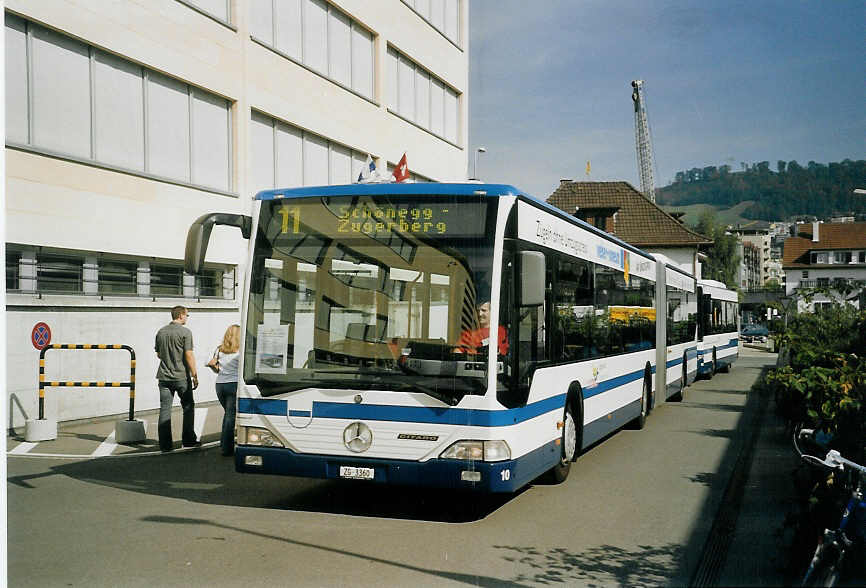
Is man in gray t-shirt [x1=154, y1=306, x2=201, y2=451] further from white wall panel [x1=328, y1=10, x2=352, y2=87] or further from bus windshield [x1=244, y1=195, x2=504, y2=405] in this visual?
white wall panel [x1=328, y1=10, x2=352, y2=87]

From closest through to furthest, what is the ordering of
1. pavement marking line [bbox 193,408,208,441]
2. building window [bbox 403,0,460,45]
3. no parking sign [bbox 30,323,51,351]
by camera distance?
no parking sign [bbox 30,323,51,351], pavement marking line [bbox 193,408,208,441], building window [bbox 403,0,460,45]

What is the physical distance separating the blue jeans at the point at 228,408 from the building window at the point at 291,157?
9.48 metres

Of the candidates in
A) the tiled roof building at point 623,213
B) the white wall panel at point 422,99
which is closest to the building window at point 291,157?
the white wall panel at point 422,99

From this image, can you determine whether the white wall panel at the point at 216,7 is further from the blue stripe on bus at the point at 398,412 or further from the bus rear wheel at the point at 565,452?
the blue stripe on bus at the point at 398,412

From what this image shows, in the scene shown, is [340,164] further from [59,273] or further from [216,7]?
[59,273]

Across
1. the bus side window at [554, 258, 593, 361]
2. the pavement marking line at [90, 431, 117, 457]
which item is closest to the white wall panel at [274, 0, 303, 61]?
the pavement marking line at [90, 431, 117, 457]

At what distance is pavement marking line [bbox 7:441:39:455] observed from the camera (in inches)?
466

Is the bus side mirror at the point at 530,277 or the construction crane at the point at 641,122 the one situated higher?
the construction crane at the point at 641,122

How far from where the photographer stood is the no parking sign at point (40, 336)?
1374 cm

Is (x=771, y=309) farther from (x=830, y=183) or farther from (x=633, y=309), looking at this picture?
(x=830, y=183)

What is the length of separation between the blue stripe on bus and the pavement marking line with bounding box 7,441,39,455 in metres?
5.49

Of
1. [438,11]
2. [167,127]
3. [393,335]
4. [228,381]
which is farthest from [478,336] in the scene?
[438,11]

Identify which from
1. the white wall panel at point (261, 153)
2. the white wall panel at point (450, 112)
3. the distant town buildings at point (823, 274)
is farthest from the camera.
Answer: the white wall panel at point (450, 112)

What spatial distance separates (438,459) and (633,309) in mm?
7266
